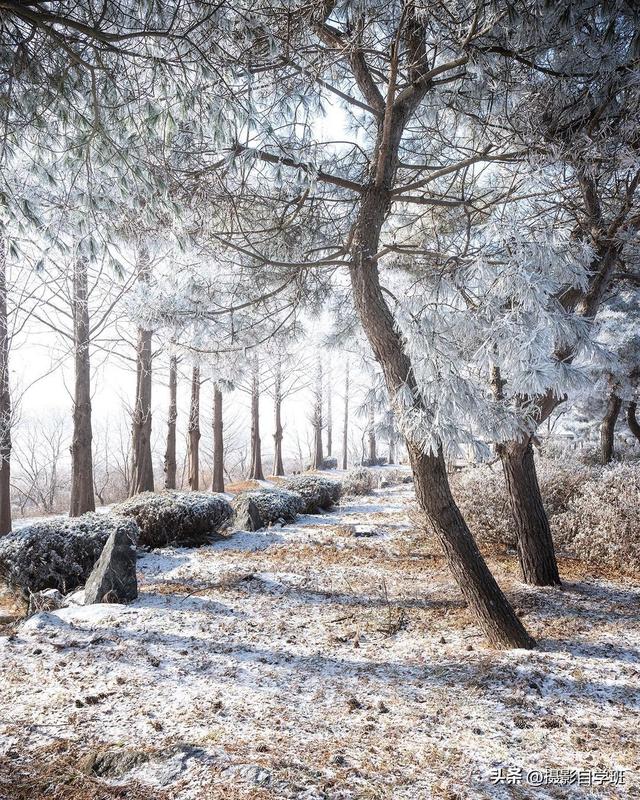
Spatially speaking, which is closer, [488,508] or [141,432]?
[488,508]

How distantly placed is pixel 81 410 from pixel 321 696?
22.3 ft

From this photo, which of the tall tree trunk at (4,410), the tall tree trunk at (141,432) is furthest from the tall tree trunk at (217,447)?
the tall tree trunk at (4,410)

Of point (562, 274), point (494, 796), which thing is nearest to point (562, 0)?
point (562, 274)

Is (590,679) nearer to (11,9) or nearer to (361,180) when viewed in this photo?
(361,180)

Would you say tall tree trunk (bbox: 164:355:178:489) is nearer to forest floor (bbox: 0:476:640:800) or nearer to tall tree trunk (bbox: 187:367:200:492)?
tall tree trunk (bbox: 187:367:200:492)

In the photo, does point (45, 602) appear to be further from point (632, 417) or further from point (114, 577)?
point (632, 417)

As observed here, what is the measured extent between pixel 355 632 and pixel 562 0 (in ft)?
14.4

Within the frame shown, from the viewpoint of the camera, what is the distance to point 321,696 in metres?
2.85

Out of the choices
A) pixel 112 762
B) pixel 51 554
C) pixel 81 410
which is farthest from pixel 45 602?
A: pixel 81 410

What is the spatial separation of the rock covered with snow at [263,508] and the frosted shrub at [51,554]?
120 inches

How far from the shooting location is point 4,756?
7.34 feet

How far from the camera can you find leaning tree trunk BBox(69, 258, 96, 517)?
788cm

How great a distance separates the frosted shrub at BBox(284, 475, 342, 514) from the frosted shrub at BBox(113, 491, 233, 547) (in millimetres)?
2801

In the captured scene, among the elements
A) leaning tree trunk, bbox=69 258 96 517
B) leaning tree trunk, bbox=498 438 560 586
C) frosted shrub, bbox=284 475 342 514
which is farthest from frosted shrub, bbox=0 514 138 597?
frosted shrub, bbox=284 475 342 514
